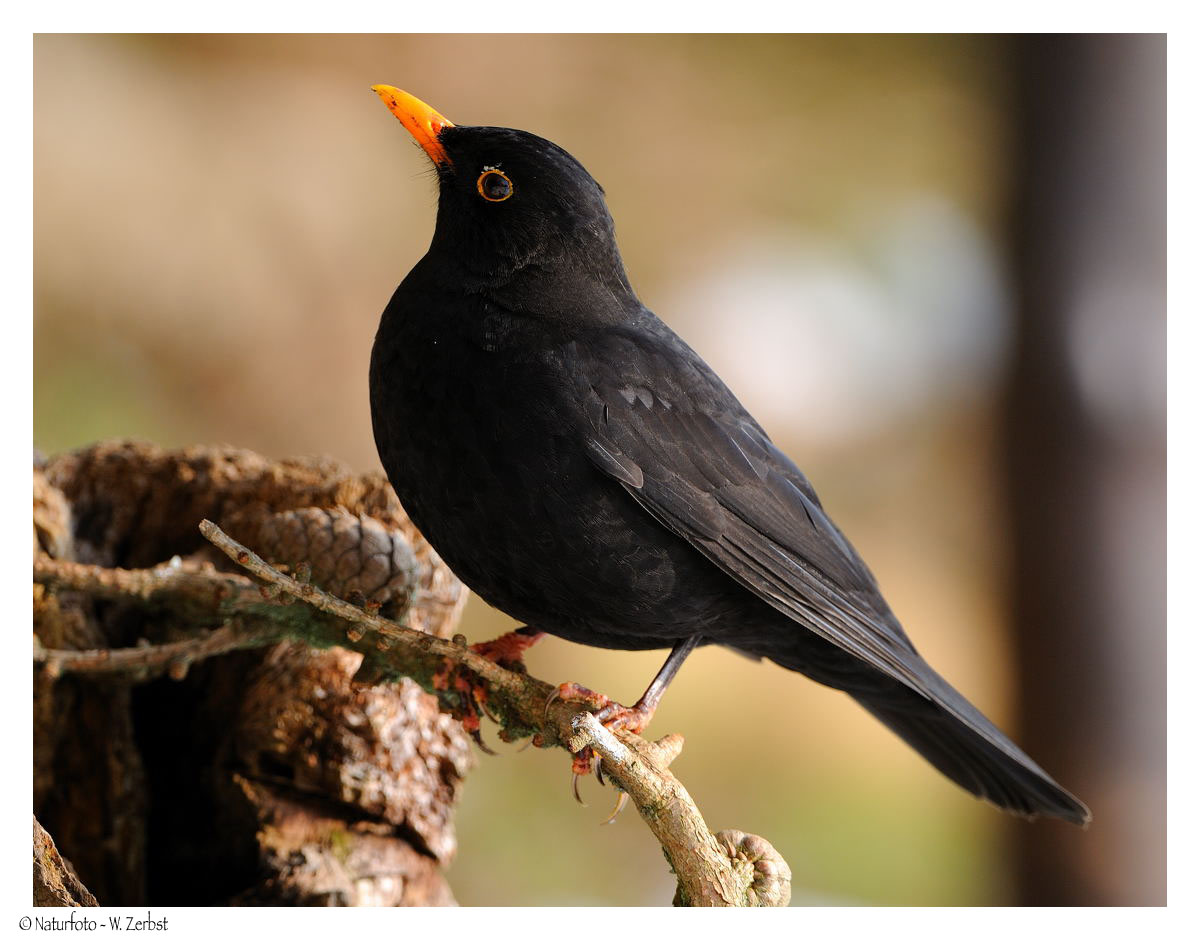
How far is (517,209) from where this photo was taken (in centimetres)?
254

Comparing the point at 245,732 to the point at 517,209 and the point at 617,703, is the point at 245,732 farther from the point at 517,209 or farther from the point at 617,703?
the point at 517,209

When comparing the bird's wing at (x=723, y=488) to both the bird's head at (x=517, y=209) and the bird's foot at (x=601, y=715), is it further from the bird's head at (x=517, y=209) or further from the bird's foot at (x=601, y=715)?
the bird's foot at (x=601, y=715)

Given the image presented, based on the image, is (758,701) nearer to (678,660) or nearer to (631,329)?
(678,660)

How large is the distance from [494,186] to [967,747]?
6.51ft

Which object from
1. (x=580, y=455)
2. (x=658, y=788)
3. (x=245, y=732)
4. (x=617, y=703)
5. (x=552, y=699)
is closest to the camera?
(x=658, y=788)

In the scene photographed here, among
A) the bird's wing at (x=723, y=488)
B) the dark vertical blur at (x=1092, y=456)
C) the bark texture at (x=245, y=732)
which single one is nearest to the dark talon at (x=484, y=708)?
the bark texture at (x=245, y=732)

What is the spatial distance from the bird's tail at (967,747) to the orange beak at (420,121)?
1705 mm

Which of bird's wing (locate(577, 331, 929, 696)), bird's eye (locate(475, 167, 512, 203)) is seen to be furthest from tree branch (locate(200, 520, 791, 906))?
bird's eye (locate(475, 167, 512, 203))

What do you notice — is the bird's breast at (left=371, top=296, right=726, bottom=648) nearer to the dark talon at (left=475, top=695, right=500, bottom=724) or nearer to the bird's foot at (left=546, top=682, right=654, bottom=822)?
the bird's foot at (left=546, top=682, right=654, bottom=822)

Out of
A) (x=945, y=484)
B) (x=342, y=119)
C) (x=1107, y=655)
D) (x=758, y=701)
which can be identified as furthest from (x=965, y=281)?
(x=342, y=119)

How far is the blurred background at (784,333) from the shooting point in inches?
165

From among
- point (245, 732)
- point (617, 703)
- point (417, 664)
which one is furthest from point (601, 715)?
point (245, 732)

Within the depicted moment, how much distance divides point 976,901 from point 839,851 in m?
0.70
